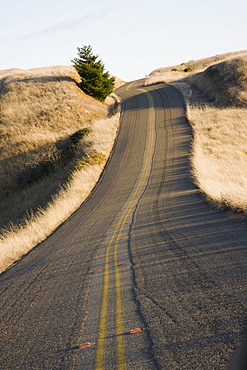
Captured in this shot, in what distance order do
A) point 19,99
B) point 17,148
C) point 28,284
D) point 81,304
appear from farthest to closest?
point 19,99
point 17,148
point 28,284
point 81,304

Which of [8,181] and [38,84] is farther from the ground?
[38,84]

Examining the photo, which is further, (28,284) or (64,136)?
(64,136)

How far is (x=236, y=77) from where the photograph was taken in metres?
41.5

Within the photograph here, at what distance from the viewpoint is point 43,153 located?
32.8 metres

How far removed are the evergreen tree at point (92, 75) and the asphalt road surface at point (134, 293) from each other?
33.4 metres

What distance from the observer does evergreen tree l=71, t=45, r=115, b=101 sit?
46219 millimetres

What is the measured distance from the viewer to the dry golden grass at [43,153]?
59.7 ft

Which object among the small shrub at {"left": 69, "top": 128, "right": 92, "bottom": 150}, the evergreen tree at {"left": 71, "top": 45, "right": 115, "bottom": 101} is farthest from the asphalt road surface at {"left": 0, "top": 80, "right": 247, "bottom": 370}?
the evergreen tree at {"left": 71, "top": 45, "right": 115, "bottom": 101}

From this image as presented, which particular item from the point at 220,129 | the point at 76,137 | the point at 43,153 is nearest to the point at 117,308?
the point at 220,129

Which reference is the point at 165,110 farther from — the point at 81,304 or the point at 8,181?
the point at 81,304

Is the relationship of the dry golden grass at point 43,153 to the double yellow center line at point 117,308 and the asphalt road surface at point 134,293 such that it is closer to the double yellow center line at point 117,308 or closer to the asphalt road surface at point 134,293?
the asphalt road surface at point 134,293

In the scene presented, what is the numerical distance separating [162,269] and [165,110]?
31.1 meters

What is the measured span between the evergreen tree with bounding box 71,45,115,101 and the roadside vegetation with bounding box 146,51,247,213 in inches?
366

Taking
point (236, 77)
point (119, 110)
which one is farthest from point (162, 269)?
point (236, 77)
